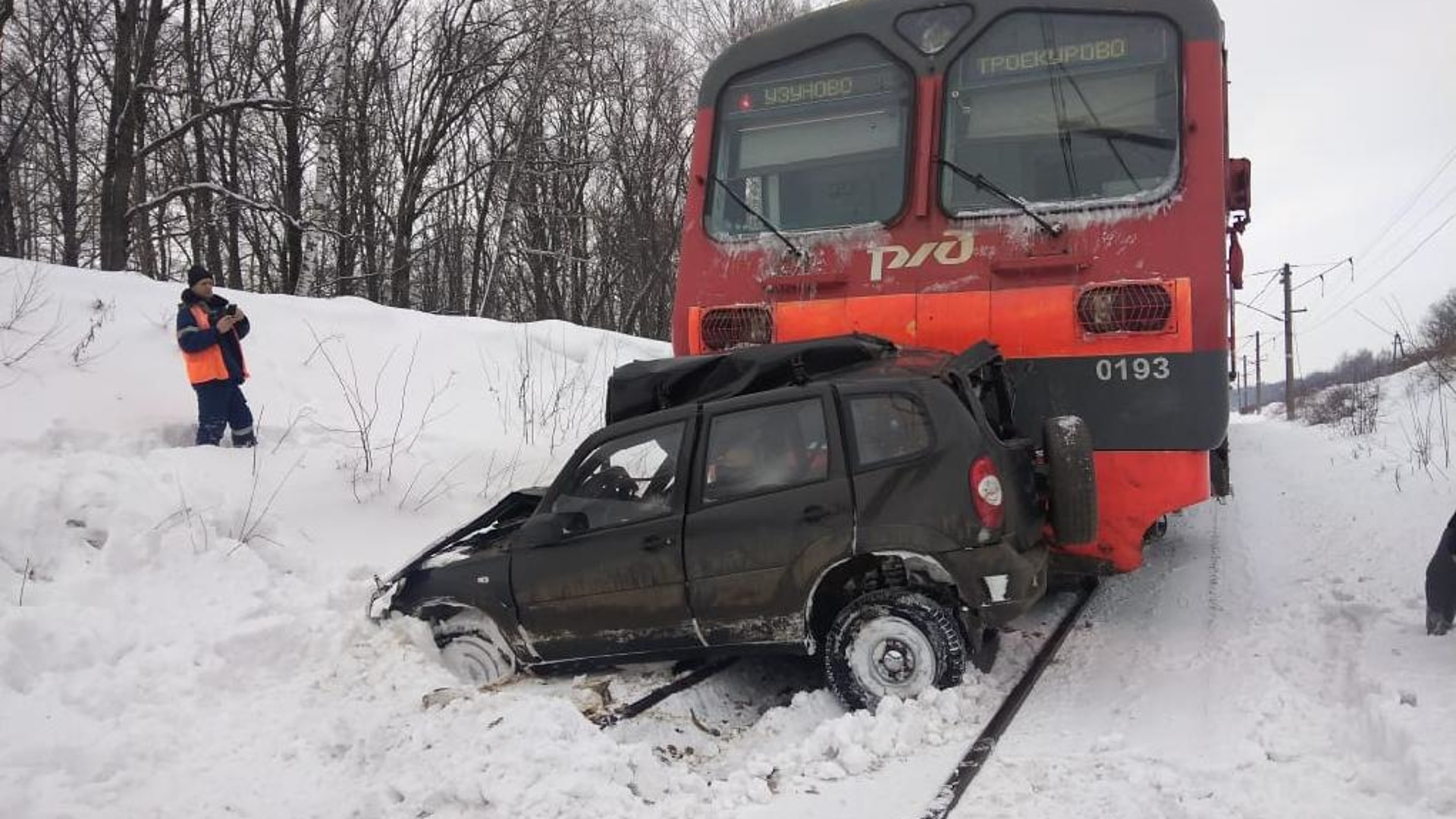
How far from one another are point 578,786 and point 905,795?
118 centimetres

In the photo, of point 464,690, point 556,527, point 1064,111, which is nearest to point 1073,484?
point 1064,111

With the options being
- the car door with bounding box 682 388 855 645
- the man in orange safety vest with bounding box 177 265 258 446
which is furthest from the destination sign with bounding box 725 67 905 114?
the man in orange safety vest with bounding box 177 265 258 446

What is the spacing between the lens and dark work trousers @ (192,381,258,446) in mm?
7141

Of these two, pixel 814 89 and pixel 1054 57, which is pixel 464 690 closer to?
pixel 814 89

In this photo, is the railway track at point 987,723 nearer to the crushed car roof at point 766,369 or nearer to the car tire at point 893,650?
the car tire at point 893,650

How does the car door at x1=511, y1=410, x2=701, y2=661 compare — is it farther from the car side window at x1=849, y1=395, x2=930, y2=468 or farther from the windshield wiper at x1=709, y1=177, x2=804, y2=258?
the windshield wiper at x1=709, y1=177, x2=804, y2=258

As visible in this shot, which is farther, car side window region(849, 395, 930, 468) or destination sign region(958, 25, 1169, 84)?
destination sign region(958, 25, 1169, 84)

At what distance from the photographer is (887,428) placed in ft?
13.9

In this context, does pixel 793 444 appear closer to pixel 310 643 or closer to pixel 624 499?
pixel 624 499

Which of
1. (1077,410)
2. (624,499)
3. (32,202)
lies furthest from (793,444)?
(32,202)

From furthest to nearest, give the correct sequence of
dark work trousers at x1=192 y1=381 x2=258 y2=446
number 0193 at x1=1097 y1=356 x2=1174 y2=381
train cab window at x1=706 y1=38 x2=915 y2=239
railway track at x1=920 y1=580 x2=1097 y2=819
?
dark work trousers at x1=192 y1=381 x2=258 y2=446, train cab window at x1=706 y1=38 x2=915 y2=239, number 0193 at x1=1097 y1=356 x2=1174 y2=381, railway track at x1=920 y1=580 x2=1097 y2=819

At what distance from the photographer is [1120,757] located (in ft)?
11.3

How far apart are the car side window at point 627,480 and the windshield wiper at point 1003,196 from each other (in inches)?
92.3

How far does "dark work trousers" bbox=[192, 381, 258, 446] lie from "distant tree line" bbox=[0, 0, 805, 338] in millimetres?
5753
